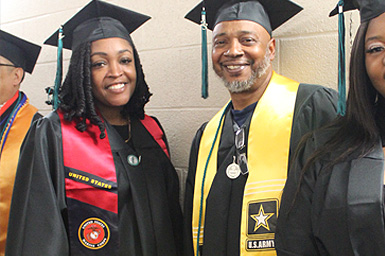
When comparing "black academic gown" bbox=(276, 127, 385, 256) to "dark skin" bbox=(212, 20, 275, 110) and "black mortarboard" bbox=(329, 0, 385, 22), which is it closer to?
"black mortarboard" bbox=(329, 0, 385, 22)

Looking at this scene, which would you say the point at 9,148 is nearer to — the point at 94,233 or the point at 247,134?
the point at 94,233

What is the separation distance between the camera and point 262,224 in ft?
4.58

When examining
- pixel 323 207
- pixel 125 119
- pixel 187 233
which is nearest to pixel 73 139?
pixel 125 119

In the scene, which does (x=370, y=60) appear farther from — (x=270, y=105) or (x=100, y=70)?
(x=100, y=70)

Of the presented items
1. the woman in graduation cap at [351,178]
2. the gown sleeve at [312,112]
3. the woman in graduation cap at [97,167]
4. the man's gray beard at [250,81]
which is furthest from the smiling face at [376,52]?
the woman in graduation cap at [97,167]

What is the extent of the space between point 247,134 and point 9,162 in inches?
52.4

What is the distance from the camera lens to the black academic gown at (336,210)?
3.38 feet

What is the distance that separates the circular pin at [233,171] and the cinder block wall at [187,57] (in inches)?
23.1

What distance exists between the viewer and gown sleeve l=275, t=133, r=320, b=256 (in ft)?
3.68

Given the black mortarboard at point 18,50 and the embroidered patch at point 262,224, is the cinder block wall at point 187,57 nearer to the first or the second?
the black mortarboard at point 18,50

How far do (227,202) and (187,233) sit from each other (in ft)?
1.10

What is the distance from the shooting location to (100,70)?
175 centimetres

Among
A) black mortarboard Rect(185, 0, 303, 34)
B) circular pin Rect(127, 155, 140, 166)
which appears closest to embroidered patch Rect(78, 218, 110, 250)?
circular pin Rect(127, 155, 140, 166)

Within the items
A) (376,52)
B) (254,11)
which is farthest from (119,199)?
(376,52)
